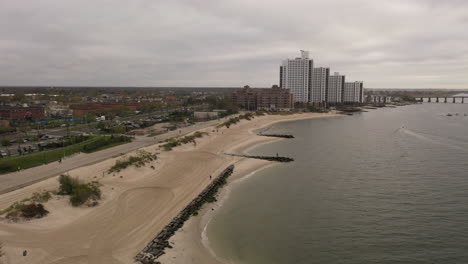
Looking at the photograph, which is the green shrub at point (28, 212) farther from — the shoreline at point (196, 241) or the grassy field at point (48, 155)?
the grassy field at point (48, 155)

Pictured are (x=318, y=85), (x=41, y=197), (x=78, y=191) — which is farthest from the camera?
(x=318, y=85)

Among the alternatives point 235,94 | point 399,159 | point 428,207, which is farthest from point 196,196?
point 235,94

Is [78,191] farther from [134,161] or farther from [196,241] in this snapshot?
[134,161]

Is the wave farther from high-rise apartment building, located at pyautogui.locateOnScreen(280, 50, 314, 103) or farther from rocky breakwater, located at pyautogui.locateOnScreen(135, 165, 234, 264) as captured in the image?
high-rise apartment building, located at pyautogui.locateOnScreen(280, 50, 314, 103)

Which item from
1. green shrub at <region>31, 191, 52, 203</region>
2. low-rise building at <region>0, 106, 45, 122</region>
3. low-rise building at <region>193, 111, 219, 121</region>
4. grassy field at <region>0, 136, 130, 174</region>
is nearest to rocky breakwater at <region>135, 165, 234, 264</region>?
green shrub at <region>31, 191, 52, 203</region>

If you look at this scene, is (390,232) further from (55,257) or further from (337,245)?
(55,257)

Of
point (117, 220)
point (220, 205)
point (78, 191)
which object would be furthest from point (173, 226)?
point (78, 191)

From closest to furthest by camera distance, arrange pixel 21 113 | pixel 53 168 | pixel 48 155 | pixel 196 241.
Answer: pixel 196 241 < pixel 53 168 < pixel 48 155 < pixel 21 113
